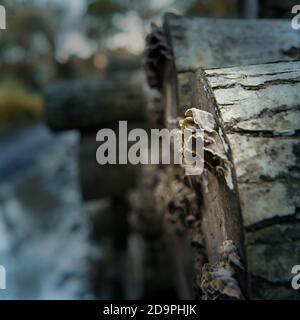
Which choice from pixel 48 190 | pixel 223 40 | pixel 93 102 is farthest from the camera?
pixel 48 190

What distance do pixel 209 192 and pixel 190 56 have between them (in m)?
0.48

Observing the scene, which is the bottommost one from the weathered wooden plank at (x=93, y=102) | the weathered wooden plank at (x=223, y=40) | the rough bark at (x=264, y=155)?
the rough bark at (x=264, y=155)

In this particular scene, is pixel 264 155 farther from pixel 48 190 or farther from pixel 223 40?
pixel 48 190

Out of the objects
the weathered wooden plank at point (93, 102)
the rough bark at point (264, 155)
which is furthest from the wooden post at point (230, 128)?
the weathered wooden plank at point (93, 102)

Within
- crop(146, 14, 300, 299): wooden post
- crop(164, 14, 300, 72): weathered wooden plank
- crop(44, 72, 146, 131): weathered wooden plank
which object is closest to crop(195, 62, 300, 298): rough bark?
crop(146, 14, 300, 299): wooden post

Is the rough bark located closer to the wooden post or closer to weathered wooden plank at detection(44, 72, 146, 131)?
the wooden post

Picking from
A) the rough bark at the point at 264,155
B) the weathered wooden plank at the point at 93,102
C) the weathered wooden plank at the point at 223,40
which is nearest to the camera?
the rough bark at the point at 264,155

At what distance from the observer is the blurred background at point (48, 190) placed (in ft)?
11.5

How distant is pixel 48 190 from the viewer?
6.30 m

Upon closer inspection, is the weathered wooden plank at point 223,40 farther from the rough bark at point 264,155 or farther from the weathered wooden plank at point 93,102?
the weathered wooden plank at point 93,102

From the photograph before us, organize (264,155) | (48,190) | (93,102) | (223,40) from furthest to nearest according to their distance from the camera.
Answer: (48,190), (93,102), (223,40), (264,155)

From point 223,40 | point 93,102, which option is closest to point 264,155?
point 223,40

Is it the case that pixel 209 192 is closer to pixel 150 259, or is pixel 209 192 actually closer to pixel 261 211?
pixel 261 211
